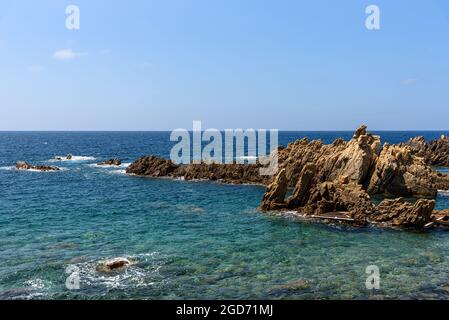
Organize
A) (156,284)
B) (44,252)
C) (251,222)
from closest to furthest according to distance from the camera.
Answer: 1. (156,284)
2. (44,252)
3. (251,222)

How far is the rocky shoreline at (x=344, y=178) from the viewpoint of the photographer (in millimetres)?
48250

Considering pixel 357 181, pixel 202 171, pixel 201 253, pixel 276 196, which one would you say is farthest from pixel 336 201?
pixel 202 171

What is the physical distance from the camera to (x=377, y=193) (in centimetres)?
6806

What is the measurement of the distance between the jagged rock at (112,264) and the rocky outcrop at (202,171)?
48.9 metres

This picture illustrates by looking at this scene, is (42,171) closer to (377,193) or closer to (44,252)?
Result: (44,252)

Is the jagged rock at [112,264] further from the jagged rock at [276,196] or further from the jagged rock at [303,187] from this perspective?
the jagged rock at [303,187]

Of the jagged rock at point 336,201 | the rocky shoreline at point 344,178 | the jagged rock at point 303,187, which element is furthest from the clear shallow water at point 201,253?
the jagged rock at point 303,187

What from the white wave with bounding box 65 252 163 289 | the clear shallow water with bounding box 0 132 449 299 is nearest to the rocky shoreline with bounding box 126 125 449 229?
the clear shallow water with bounding box 0 132 449 299

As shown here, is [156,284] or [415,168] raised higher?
[415,168]

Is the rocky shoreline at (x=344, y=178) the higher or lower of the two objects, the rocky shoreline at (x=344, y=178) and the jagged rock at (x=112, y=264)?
the higher

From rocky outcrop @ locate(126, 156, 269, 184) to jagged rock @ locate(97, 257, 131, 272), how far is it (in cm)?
4894

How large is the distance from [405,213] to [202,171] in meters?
50.2

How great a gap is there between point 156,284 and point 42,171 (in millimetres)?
79605
